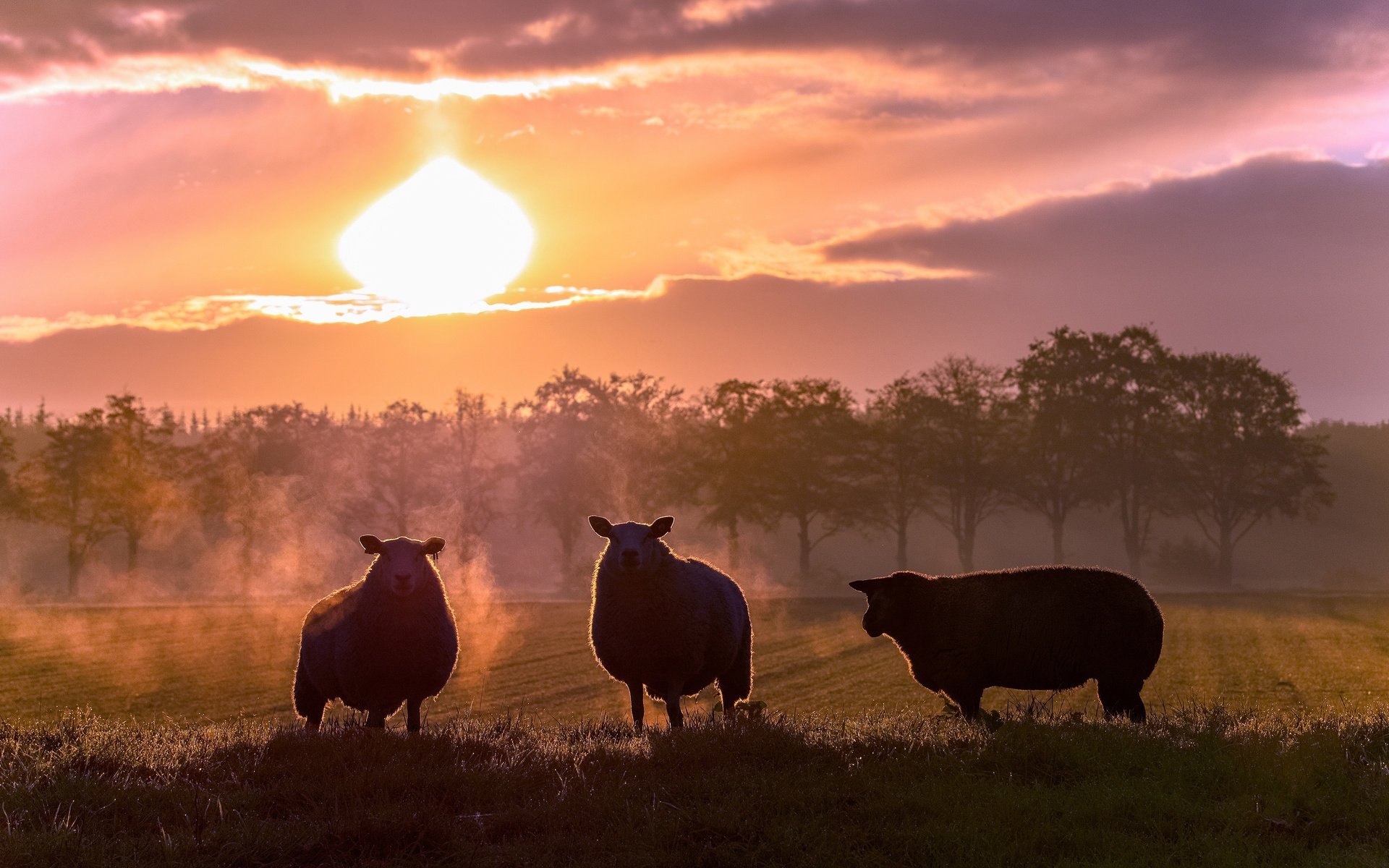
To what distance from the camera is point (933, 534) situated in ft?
351

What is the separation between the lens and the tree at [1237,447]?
273 feet

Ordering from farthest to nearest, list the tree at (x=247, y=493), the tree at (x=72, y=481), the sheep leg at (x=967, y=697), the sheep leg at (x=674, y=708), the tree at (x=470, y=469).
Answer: the tree at (x=470, y=469), the tree at (x=247, y=493), the tree at (x=72, y=481), the sheep leg at (x=967, y=697), the sheep leg at (x=674, y=708)

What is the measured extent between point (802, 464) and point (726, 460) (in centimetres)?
523

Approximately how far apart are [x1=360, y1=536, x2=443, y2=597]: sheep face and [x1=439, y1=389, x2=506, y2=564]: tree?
7147cm

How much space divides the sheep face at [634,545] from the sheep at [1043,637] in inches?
105

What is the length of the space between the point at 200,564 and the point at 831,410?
175 ft

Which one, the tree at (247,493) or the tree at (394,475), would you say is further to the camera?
the tree at (394,475)

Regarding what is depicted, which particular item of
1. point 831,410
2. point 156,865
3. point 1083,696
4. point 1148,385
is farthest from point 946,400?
point 156,865

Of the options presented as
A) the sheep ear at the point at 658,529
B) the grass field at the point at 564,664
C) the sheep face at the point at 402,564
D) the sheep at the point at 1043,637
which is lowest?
the grass field at the point at 564,664

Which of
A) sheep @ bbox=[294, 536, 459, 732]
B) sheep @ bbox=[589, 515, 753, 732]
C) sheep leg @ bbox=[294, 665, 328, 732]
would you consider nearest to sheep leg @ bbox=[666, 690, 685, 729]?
sheep @ bbox=[589, 515, 753, 732]

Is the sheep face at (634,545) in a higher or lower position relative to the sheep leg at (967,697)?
higher

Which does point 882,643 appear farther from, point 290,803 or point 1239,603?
point 290,803

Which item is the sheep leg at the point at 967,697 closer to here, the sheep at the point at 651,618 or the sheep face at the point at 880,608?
the sheep face at the point at 880,608

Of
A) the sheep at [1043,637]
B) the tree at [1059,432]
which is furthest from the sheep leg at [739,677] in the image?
the tree at [1059,432]
